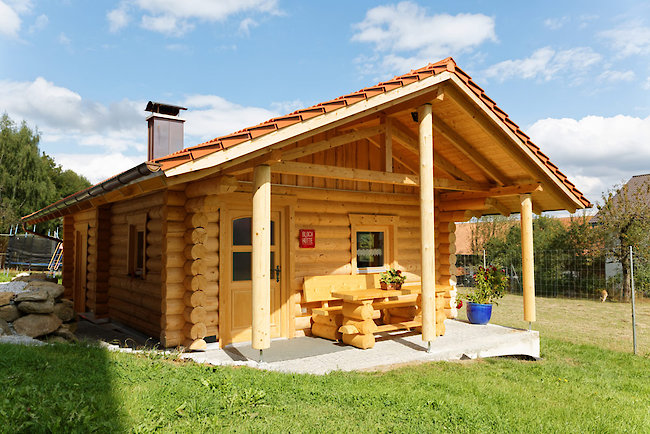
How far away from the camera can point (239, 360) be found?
6.14 meters

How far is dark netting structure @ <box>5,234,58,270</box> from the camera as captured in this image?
22.4 metres

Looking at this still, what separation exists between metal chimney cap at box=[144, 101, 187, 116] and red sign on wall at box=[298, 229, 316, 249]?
13.3 feet

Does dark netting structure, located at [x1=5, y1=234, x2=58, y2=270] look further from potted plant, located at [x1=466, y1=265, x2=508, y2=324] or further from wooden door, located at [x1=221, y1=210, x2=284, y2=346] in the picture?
potted plant, located at [x1=466, y1=265, x2=508, y2=324]

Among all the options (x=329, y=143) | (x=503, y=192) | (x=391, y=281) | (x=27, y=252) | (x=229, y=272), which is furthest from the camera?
(x=27, y=252)

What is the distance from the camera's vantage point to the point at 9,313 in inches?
267

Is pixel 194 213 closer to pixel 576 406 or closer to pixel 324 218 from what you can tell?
pixel 324 218

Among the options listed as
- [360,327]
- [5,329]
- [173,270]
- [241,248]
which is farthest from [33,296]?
[360,327]

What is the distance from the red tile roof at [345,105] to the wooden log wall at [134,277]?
2.08 m

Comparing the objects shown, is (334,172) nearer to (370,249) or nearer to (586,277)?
(370,249)

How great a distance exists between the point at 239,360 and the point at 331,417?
2401 mm

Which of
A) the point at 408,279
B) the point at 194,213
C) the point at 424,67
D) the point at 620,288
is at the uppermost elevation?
the point at 424,67

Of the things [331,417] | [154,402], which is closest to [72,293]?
[154,402]

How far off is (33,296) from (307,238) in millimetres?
4418

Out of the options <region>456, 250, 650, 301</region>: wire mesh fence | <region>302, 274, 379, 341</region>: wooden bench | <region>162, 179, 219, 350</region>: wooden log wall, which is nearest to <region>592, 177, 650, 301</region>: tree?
<region>456, 250, 650, 301</region>: wire mesh fence
